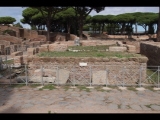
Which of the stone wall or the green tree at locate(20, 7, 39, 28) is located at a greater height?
the green tree at locate(20, 7, 39, 28)

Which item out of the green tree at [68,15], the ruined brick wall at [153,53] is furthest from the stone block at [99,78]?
the green tree at [68,15]

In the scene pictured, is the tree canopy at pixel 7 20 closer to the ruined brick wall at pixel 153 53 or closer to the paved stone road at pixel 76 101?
the ruined brick wall at pixel 153 53

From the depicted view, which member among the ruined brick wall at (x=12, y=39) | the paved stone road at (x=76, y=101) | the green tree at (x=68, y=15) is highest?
the green tree at (x=68, y=15)

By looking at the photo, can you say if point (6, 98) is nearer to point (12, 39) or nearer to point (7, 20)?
point (12, 39)

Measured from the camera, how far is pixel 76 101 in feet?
23.3

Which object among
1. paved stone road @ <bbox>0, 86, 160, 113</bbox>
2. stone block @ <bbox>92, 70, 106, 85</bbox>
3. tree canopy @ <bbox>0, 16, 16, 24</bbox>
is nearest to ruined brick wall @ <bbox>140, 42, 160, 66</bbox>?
stone block @ <bbox>92, 70, 106, 85</bbox>

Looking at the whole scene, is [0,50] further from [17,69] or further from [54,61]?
[54,61]

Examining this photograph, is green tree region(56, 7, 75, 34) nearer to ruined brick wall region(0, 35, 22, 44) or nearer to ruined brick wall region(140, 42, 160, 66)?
Answer: ruined brick wall region(0, 35, 22, 44)

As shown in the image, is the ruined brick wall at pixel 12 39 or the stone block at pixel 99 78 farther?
the ruined brick wall at pixel 12 39

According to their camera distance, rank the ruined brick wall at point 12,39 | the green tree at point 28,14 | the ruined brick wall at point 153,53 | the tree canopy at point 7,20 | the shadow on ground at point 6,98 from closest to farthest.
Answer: the shadow on ground at point 6,98 < the ruined brick wall at point 153,53 < the ruined brick wall at point 12,39 < the green tree at point 28,14 < the tree canopy at point 7,20

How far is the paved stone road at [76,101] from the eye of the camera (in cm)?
627

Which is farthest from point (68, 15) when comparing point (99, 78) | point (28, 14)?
point (99, 78)

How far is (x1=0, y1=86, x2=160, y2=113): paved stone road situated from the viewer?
20.6 feet
